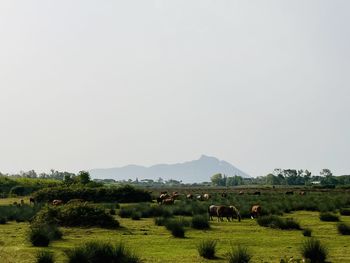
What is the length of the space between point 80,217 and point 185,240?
31.2ft

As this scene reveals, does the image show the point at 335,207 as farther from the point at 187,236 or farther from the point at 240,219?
the point at 187,236

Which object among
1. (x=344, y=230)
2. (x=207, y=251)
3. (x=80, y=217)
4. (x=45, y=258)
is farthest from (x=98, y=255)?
(x=80, y=217)

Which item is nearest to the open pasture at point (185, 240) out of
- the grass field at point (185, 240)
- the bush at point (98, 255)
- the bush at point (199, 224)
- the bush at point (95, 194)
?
the grass field at point (185, 240)

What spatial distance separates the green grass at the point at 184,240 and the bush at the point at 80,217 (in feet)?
3.47

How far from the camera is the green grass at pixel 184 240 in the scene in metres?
19.7

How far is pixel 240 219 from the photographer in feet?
117

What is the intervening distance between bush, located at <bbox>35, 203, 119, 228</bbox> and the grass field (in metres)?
1.13

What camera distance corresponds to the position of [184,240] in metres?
24.7

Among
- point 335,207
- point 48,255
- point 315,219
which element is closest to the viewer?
point 48,255

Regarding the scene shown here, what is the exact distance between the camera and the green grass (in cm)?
1966

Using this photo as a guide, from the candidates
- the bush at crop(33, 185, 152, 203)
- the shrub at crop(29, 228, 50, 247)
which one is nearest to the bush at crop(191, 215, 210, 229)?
the shrub at crop(29, 228, 50, 247)

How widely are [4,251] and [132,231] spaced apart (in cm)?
918

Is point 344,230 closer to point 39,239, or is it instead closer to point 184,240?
point 184,240

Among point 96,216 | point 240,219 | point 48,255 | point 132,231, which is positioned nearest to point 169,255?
point 48,255
